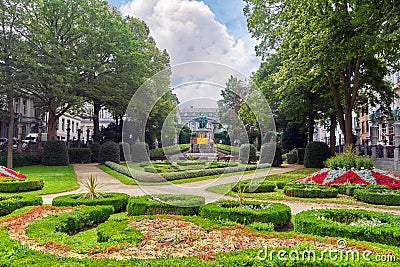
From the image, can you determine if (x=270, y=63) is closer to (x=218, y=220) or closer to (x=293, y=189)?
(x=293, y=189)

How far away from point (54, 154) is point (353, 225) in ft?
82.9

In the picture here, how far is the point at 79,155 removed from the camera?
31469mm

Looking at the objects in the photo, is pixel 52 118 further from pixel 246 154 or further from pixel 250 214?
pixel 250 214

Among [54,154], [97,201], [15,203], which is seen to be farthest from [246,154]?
[54,154]

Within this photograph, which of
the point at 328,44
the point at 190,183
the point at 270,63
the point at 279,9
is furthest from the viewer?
the point at 270,63

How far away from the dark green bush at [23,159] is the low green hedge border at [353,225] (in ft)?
78.6

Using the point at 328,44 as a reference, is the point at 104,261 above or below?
below

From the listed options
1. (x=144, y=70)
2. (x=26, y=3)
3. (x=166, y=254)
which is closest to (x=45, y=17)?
(x=26, y=3)

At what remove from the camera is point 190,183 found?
16938mm

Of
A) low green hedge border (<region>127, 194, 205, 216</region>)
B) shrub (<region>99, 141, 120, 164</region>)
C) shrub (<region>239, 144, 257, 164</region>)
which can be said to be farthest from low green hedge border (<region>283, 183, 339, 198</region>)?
shrub (<region>99, 141, 120, 164</region>)

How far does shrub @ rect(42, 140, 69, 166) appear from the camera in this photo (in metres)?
26.4

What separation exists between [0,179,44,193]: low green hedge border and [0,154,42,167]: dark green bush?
38.4ft

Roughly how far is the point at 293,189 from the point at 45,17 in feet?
77.3

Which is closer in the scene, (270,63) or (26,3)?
(26,3)
